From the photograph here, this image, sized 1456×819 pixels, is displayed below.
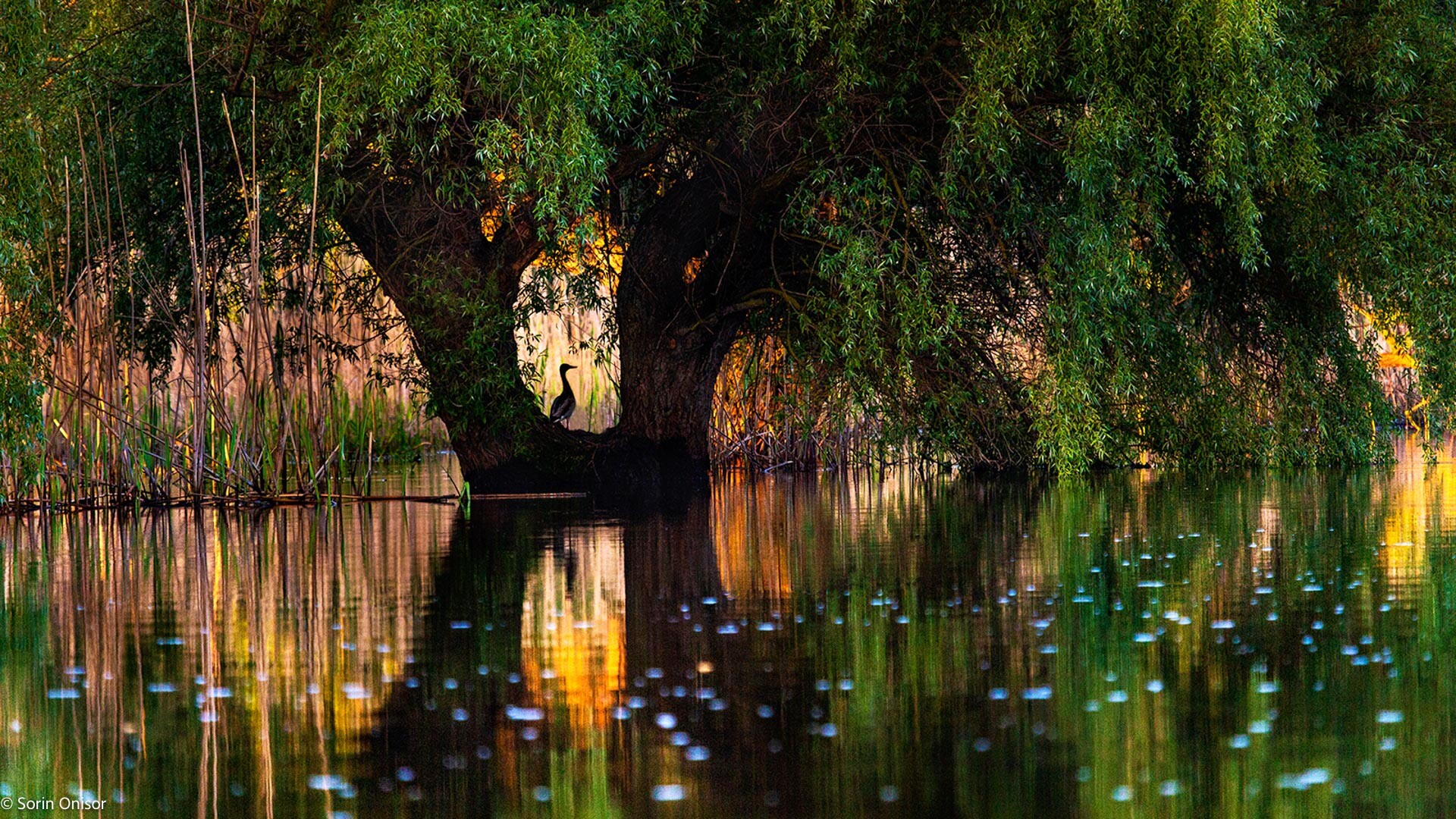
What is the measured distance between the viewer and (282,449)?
10984 mm

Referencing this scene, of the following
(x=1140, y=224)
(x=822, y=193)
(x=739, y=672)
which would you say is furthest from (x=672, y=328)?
(x=739, y=672)

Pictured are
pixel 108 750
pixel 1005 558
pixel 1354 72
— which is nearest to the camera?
pixel 108 750

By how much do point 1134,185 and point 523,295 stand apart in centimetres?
493

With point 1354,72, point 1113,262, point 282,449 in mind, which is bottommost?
point 282,449

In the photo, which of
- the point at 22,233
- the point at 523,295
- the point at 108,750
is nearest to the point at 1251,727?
the point at 108,750

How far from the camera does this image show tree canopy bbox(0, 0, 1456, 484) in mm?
10453

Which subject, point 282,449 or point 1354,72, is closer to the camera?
point 282,449

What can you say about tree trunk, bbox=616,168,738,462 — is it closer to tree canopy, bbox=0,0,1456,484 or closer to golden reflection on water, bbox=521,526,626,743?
tree canopy, bbox=0,0,1456,484

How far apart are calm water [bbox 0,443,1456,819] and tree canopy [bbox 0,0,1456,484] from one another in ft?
8.52

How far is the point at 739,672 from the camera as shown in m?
4.88

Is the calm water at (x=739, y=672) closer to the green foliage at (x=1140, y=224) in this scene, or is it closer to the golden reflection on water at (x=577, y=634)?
the golden reflection on water at (x=577, y=634)

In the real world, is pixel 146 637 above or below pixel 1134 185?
below

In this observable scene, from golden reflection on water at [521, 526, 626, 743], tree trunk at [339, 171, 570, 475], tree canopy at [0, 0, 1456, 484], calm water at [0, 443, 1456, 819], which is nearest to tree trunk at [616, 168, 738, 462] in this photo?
tree canopy at [0, 0, 1456, 484]

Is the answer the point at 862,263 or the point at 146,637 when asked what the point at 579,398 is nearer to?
the point at 862,263
